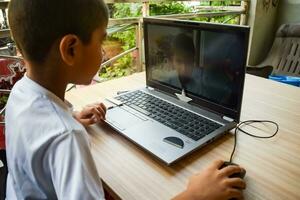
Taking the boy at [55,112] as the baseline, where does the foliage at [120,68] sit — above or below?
below

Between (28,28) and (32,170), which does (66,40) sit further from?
(32,170)

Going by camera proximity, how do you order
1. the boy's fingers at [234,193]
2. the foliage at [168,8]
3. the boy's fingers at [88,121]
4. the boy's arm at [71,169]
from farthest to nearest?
the foliage at [168,8] → the boy's fingers at [88,121] → the boy's fingers at [234,193] → the boy's arm at [71,169]

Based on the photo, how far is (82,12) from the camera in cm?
56

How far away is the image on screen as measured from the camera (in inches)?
30.6

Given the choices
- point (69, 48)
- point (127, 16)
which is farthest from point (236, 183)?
point (127, 16)

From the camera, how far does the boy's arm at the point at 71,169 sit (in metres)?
0.47

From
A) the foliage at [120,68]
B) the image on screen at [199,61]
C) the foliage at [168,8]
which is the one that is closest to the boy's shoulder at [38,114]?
the image on screen at [199,61]

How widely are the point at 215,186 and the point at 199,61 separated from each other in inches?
17.0

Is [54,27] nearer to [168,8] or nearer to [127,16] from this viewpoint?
[127,16]

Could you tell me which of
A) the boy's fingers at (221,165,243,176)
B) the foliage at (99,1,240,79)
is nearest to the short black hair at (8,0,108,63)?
the boy's fingers at (221,165,243,176)

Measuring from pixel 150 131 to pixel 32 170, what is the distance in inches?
14.5

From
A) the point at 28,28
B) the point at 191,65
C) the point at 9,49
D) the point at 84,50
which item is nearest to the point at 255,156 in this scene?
the point at 191,65

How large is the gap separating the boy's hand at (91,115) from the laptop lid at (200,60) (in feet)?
0.92

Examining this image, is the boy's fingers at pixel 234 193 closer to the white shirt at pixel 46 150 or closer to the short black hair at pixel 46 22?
the white shirt at pixel 46 150
